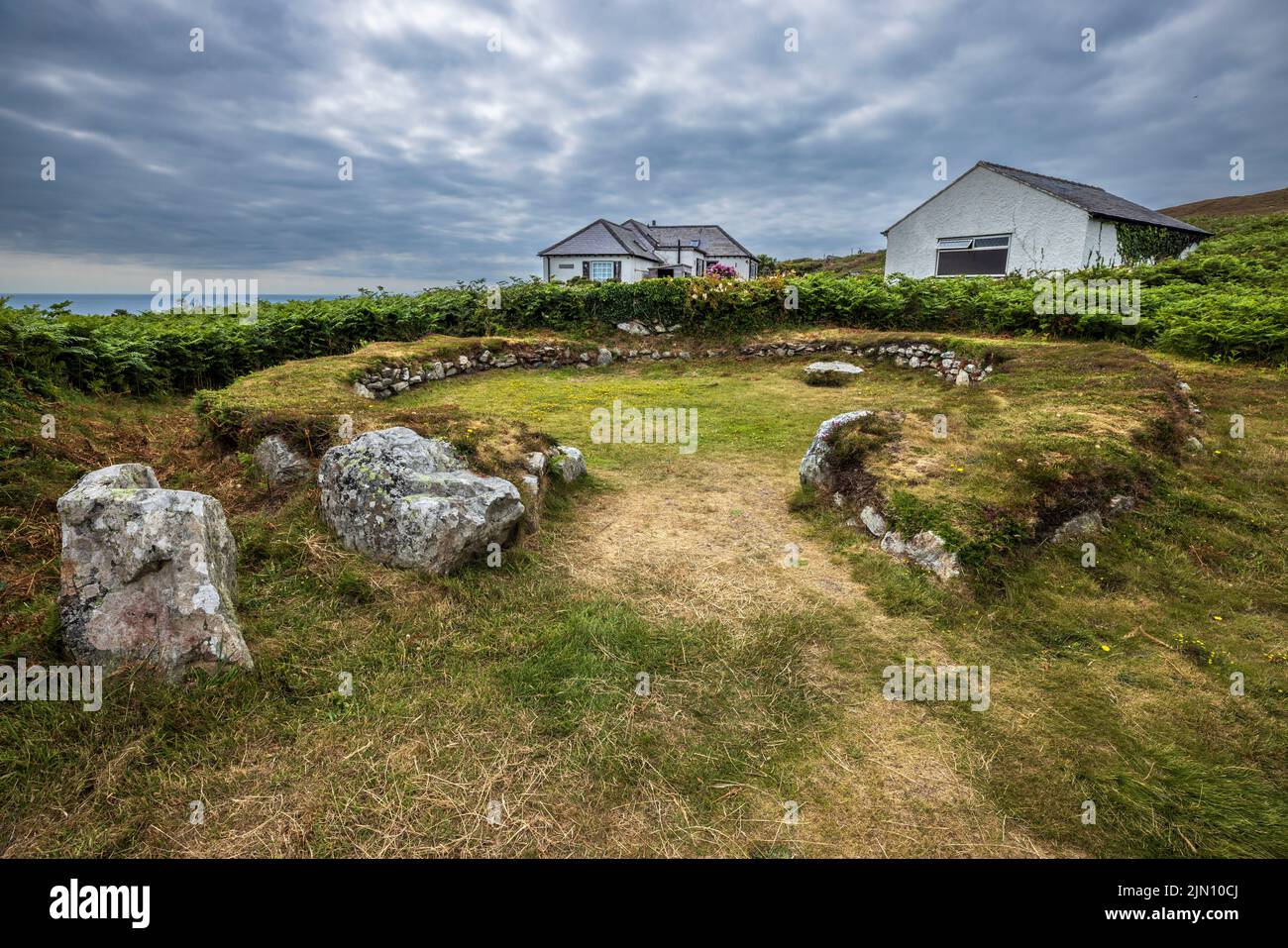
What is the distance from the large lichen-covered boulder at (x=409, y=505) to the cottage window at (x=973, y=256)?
24063 mm

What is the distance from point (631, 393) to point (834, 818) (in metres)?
11.1

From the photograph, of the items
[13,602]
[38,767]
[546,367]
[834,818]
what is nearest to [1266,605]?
[834,818]

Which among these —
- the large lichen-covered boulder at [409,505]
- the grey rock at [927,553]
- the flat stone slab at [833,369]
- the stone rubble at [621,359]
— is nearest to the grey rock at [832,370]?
the flat stone slab at [833,369]

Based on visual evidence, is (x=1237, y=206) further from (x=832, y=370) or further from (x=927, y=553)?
(x=927, y=553)

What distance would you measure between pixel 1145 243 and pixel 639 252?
28254 mm

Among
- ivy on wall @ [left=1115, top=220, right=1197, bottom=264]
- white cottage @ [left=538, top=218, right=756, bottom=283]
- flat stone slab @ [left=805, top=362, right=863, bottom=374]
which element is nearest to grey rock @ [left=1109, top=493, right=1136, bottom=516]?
flat stone slab @ [left=805, top=362, right=863, bottom=374]

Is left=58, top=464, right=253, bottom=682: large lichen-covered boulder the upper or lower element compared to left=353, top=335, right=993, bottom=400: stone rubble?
lower

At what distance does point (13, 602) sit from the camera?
3807mm

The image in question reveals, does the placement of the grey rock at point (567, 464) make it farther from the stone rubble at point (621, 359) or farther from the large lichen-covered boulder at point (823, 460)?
the stone rubble at point (621, 359)

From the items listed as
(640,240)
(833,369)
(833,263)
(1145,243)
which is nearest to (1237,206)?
(833,263)

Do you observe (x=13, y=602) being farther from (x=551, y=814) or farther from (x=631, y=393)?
(x=631, y=393)

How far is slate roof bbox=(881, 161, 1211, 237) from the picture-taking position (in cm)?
2165

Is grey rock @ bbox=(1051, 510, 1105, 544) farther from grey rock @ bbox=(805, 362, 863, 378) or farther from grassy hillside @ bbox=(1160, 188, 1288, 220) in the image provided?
grassy hillside @ bbox=(1160, 188, 1288, 220)

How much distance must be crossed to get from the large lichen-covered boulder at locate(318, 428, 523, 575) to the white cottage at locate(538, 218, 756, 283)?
104 feet
